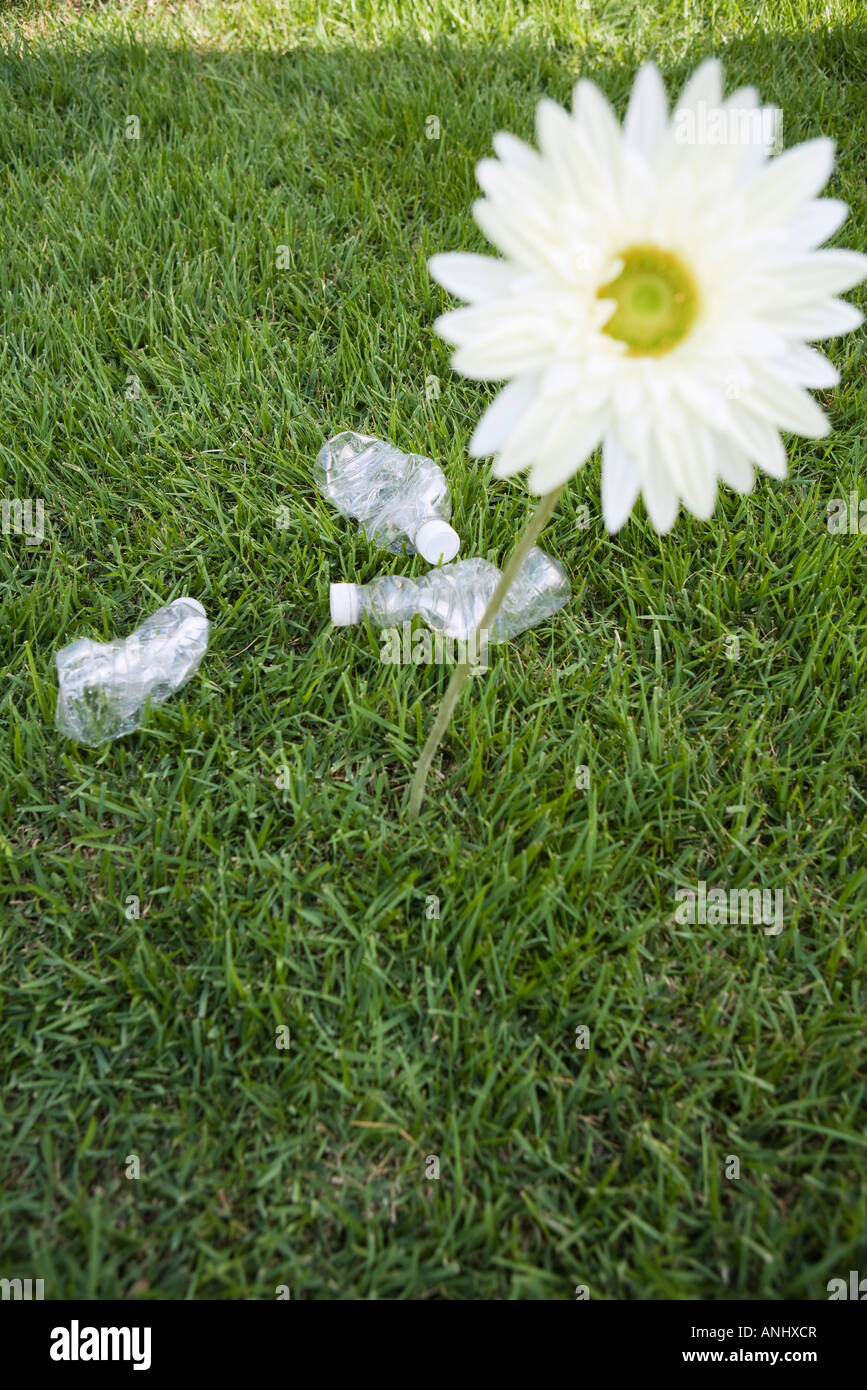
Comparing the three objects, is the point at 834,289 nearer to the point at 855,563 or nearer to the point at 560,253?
the point at 560,253

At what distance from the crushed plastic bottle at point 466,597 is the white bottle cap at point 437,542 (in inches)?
2.0

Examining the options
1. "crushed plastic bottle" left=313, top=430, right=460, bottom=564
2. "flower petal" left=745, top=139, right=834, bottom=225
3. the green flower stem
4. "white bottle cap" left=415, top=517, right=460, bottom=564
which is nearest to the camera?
"flower petal" left=745, top=139, right=834, bottom=225

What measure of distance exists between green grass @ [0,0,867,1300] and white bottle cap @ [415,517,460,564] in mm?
103

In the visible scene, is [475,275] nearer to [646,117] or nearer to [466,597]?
[646,117]

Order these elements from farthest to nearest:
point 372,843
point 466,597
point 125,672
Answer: point 466,597
point 125,672
point 372,843

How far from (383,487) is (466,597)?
14.3 inches

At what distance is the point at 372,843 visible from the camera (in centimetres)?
172

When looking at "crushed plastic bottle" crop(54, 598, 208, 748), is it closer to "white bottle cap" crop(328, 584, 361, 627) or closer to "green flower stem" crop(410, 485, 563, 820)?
"white bottle cap" crop(328, 584, 361, 627)

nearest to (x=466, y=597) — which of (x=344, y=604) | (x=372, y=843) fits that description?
(x=344, y=604)

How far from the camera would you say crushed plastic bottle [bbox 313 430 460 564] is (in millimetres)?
2148

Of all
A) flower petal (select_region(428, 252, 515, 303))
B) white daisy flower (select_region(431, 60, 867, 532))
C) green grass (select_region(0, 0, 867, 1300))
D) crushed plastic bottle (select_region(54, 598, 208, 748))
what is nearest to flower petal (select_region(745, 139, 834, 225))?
white daisy flower (select_region(431, 60, 867, 532))

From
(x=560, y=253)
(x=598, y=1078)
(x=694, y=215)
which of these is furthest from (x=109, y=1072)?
(x=694, y=215)

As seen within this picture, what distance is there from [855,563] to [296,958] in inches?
57.8

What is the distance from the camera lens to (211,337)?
98.7 inches
